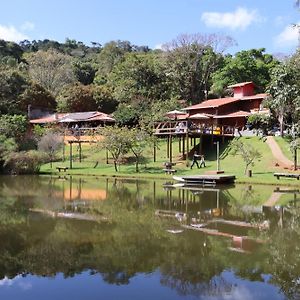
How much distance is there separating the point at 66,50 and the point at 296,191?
129 metres

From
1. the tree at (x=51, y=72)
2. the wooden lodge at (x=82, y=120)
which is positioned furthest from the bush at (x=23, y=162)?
the tree at (x=51, y=72)

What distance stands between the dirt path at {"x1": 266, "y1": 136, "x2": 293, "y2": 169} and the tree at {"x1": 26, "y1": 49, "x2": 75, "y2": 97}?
54819 mm

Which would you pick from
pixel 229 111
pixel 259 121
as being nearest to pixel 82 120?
pixel 229 111

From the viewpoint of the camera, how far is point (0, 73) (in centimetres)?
7056

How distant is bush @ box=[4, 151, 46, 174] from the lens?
153 feet

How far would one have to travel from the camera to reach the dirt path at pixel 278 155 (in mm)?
39906

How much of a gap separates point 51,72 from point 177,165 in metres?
56.0

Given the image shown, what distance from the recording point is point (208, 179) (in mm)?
35312

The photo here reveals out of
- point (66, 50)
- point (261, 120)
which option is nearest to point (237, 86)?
point (261, 120)

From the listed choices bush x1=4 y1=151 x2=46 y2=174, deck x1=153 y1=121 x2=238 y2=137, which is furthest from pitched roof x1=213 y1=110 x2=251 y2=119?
bush x1=4 y1=151 x2=46 y2=174

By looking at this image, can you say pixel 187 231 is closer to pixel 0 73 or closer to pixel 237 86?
pixel 237 86

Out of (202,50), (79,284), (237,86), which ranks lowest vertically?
(79,284)

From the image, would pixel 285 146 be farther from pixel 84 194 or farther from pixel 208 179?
pixel 84 194

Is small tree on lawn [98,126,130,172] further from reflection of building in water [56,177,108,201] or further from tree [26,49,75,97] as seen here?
tree [26,49,75,97]
